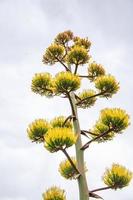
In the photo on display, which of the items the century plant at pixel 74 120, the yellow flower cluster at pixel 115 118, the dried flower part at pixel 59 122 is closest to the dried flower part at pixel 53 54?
the century plant at pixel 74 120

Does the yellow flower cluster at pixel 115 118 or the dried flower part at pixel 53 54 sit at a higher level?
the dried flower part at pixel 53 54

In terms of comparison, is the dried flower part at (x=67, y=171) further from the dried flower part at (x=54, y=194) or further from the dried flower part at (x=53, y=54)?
the dried flower part at (x=53, y=54)

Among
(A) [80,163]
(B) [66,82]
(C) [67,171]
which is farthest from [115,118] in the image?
(C) [67,171]

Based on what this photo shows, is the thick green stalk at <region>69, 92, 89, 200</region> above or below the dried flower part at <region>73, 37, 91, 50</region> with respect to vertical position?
below

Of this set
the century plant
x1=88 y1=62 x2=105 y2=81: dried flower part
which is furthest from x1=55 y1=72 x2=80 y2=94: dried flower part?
x1=88 y1=62 x2=105 y2=81: dried flower part

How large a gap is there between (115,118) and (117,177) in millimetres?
993

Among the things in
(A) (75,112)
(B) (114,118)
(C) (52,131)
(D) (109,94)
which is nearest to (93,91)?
(D) (109,94)

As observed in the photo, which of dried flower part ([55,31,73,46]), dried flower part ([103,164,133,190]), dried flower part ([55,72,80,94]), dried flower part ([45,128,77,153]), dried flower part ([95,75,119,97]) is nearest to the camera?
dried flower part ([45,128,77,153])

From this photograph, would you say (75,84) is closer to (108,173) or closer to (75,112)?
(75,112)

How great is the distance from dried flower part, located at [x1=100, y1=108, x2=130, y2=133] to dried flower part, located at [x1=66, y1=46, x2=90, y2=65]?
183 cm

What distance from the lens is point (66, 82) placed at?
7668 millimetres

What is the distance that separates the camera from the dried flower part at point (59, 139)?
676 cm

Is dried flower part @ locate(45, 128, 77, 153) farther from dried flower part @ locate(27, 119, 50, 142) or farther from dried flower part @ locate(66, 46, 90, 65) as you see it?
dried flower part @ locate(66, 46, 90, 65)

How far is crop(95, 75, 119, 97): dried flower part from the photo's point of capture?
845 cm
